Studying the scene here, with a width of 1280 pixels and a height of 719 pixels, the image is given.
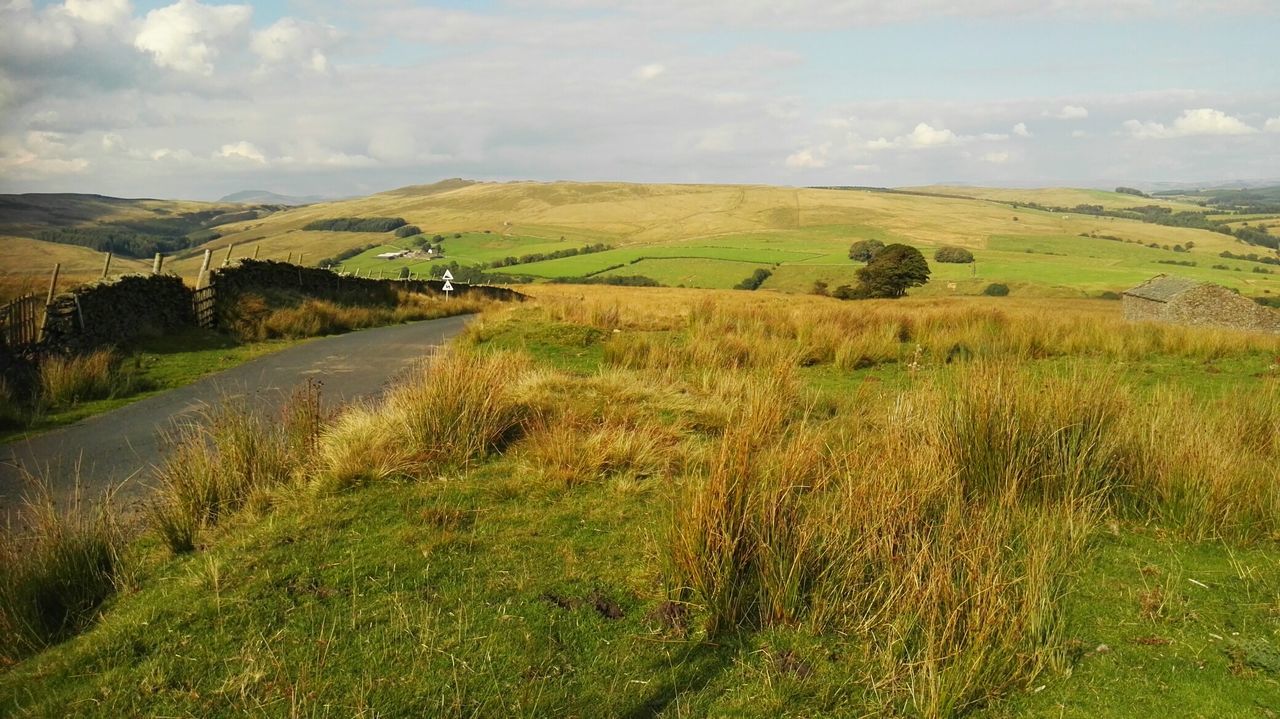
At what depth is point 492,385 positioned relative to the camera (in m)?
8.02

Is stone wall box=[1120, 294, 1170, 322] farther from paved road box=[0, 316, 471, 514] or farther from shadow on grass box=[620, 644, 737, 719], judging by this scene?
shadow on grass box=[620, 644, 737, 719]

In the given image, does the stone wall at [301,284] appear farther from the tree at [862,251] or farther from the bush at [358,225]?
the bush at [358,225]

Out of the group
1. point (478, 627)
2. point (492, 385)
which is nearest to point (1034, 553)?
point (478, 627)

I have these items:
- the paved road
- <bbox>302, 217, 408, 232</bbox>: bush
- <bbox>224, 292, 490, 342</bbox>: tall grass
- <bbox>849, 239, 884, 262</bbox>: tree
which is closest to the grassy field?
the paved road

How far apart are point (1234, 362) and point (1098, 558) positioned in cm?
1239

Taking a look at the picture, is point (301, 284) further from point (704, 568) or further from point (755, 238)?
point (755, 238)

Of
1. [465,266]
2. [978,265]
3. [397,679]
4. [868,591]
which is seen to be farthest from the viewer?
[978,265]

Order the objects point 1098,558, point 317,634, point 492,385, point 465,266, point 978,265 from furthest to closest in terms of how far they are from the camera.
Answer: point 978,265 → point 465,266 → point 492,385 → point 1098,558 → point 317,634

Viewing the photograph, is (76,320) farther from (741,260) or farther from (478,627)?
(741,260)

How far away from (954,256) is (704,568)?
101783mm

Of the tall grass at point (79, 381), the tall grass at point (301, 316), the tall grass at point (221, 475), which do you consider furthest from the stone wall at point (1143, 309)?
the tall grass at point (79, 381)

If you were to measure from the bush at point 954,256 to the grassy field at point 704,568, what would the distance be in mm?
95102

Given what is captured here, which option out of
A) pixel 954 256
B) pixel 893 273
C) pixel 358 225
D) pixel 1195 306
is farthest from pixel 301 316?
pixel 358 225

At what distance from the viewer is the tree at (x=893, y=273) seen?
202 feet
